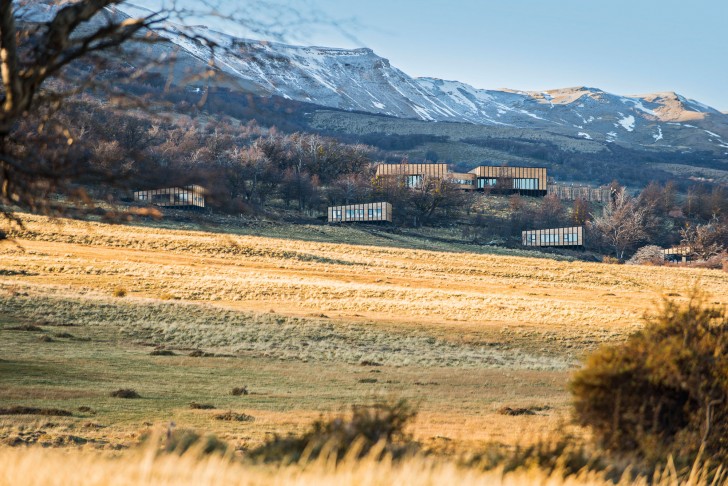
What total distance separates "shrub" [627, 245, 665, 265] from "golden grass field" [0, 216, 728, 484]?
75.2 ft

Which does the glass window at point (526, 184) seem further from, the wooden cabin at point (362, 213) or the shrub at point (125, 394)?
the shrub at point (125, 394)

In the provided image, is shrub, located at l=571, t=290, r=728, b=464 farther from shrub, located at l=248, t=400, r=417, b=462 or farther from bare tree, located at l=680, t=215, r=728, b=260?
bare tree, located at l=680, t=215, r=728, b=260

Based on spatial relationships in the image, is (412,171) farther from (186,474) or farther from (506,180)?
(186,474)

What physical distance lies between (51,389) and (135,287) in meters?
32.9

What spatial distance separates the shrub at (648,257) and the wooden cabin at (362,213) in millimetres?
33566

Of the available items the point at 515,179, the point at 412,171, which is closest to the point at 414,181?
the point at 412,171

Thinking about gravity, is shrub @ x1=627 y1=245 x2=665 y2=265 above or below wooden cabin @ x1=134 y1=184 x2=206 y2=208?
below

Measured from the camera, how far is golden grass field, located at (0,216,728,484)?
73.9 feet

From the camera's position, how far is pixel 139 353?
116 ft

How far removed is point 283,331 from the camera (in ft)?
145

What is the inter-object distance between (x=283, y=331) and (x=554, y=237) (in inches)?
3491

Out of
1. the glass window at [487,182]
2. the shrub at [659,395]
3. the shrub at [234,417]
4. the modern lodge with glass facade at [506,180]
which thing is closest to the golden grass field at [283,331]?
the shrub at [234,417]

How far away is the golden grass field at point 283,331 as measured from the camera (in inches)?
886

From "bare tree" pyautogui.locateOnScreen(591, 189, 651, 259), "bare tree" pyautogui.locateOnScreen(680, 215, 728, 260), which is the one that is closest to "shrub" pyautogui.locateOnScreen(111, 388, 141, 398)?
"bare tree" pyautogui.locateOnScreen(591, 189, 651, 259)
